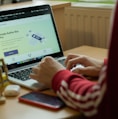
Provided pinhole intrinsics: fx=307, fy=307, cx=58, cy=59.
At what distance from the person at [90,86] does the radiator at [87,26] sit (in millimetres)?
862

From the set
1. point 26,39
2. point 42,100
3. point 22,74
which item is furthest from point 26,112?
point 26,39

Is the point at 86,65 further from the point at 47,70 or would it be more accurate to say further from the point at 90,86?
the point at 90,86

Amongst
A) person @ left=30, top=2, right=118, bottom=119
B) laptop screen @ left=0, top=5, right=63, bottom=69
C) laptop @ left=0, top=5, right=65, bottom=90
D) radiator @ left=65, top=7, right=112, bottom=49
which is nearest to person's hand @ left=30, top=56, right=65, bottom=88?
person @ left=30, top=2, right=118, bottom=119

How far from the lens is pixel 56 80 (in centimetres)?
106

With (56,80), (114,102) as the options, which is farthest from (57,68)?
(114,102)

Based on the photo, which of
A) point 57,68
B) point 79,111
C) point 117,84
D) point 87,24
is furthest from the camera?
point 87,24

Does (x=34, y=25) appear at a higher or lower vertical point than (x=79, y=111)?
higher

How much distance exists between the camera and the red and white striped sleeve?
2.89 ft

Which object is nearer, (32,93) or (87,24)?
(32,93)

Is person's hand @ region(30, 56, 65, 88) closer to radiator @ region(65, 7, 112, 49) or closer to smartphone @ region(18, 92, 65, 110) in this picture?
smartphone @ region(18, 92, 65, 110)

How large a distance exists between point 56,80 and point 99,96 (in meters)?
0.23

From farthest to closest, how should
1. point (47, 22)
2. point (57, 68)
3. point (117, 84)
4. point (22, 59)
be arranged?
point (47, 22)
point (22, 59)
point (57, 68)
point (117, 84)

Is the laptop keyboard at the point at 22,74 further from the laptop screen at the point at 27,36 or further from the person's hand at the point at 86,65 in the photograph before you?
the person's hand at the point at 86,65

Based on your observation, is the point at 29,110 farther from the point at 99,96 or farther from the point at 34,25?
the point at 34,25
